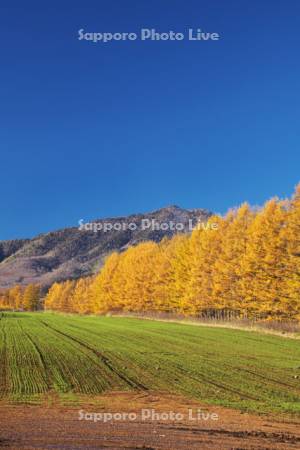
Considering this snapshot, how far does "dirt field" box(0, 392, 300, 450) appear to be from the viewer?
12750 mm

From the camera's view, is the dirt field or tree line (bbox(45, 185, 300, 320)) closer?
the dirt field

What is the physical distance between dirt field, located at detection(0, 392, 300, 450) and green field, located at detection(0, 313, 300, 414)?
1684 mm

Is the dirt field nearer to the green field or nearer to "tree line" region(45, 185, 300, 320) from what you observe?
the green field

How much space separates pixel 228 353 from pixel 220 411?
622 inches

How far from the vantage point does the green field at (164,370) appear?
19.7 meters

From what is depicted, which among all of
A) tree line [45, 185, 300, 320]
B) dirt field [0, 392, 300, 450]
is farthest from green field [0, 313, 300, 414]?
tree line [45, 185, 300, 320]

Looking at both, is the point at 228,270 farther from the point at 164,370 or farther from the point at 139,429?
the point at 139,429

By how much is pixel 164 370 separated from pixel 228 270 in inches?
1326

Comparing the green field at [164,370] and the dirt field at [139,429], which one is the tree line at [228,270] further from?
the dirt field at [139,429]

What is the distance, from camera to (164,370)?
82.5 ft

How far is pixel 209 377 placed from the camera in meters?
23.1

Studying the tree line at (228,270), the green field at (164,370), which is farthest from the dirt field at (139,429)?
the tree line at (228,270)

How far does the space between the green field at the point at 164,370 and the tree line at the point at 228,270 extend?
11460 millimetres

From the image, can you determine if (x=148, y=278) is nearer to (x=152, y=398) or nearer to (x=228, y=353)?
(x=228, y=353)
